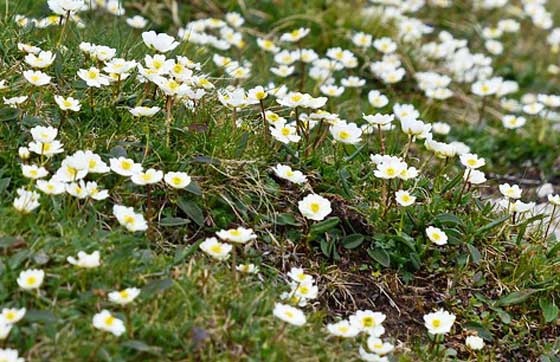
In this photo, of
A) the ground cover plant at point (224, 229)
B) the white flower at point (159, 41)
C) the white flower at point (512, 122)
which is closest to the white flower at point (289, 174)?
the ground cover plant at point (224, 229)

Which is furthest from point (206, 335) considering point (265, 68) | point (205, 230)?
point (265, 68)

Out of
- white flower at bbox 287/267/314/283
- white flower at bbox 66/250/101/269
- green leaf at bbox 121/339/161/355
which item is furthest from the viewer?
white flower at bbox 287/267/314/283

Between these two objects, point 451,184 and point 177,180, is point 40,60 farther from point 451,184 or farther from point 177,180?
point 451,184

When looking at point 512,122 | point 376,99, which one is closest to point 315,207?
point 376,99

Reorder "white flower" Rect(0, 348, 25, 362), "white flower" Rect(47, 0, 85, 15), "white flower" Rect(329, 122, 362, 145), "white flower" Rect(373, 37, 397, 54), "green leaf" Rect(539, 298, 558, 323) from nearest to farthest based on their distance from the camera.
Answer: "white flower" Rect(0, 348, 25, 362) → "green leaf" Rect(539, 298, 558, 323) → "white flower" Rect(329, 122, 362, 145) → "white flower" Rect(47, 0, 85, 15) → "white flower" Rect(373, 37, 397, 54)

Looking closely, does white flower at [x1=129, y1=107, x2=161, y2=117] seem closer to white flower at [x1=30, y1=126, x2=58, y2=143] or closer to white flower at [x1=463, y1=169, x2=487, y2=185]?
white flower at [x1=30, y1=126, x2=58, y2=143]

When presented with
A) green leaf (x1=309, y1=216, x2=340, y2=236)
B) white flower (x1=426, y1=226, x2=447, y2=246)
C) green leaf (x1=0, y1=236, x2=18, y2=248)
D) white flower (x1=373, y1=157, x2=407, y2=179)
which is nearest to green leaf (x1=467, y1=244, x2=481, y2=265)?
white flower (x1=426, y1=226, x2=447, y2=246)
